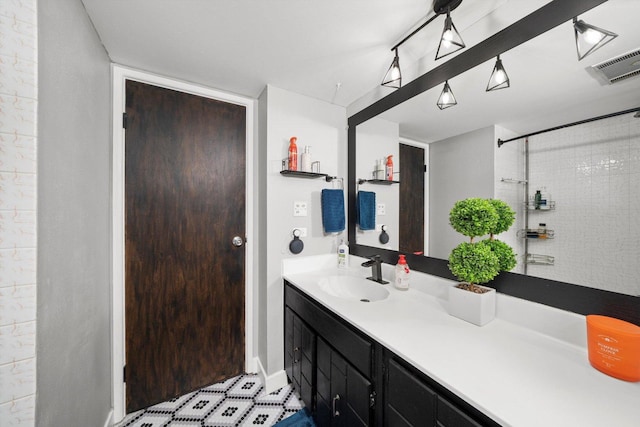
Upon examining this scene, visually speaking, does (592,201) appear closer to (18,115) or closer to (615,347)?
(615,347)

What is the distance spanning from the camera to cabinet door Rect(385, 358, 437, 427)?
0.68 metres

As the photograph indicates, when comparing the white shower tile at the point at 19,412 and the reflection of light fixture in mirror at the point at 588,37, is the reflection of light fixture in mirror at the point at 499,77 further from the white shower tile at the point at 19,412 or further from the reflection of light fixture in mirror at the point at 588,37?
the white shower tile at the point at 19,412

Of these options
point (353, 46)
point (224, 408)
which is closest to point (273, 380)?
point (224, 408)

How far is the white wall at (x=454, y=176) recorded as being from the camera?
3.53ft

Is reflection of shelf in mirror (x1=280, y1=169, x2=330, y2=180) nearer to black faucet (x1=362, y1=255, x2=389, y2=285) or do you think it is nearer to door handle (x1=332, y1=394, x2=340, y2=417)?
black faucet (x1=362, y1=255, x2=389, y2=285)

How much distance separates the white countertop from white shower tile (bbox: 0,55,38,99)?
1.32 metres

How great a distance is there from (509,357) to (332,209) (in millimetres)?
1254

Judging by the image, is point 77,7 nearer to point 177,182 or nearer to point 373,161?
point 177,182

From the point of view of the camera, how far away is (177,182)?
1.58 metres

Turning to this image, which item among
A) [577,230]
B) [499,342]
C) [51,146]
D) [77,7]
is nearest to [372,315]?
[499,342]

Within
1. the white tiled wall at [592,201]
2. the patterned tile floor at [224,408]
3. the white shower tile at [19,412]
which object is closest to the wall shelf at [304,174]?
the white tiled wall at [592,201]

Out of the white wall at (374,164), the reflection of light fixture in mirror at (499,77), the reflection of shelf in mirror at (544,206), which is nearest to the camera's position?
the reflection of shelf in mirror at (544,206)

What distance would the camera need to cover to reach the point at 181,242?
1593 millimetres

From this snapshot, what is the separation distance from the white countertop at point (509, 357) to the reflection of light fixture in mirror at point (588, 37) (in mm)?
920
